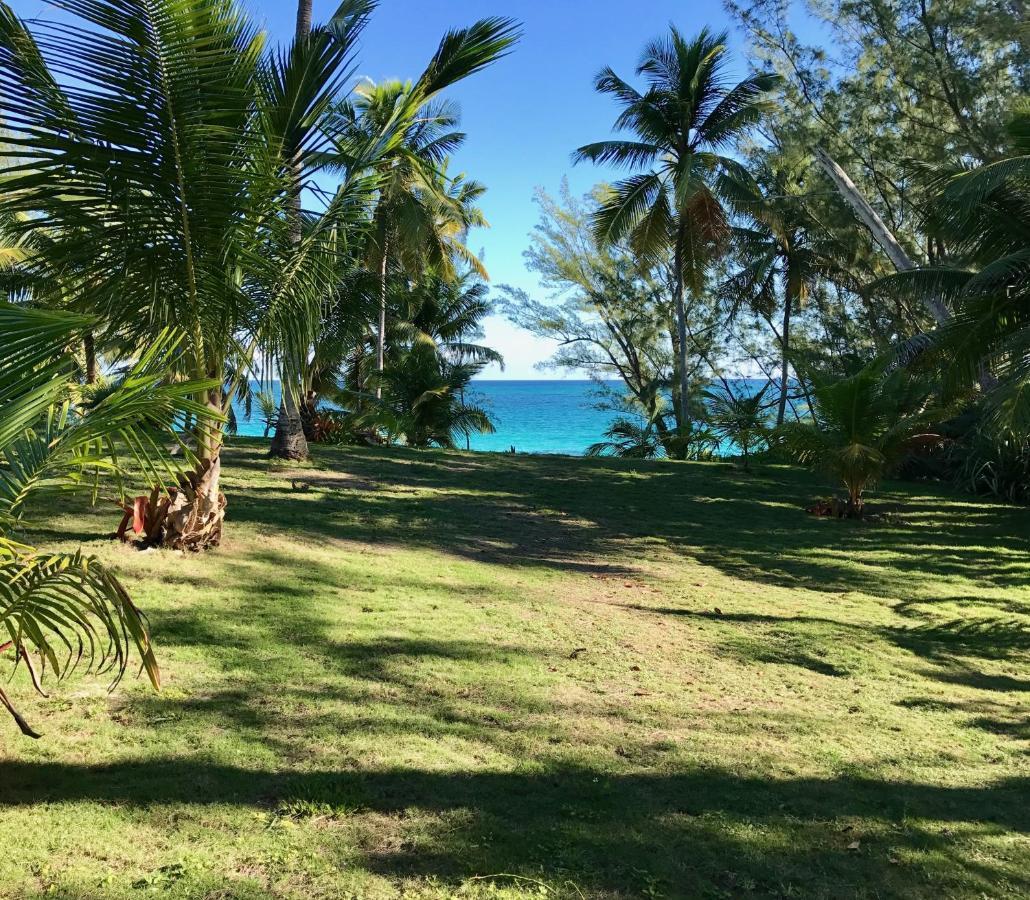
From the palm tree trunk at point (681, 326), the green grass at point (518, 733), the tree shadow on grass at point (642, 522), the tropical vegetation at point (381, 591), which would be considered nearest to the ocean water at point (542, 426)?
the palm tree trunk at point (681, 326)

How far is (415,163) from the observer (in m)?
6.73

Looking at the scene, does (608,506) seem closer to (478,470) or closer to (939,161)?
(478,470)

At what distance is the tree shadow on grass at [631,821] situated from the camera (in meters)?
2.72

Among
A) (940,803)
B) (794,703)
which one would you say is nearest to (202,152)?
(794,703)

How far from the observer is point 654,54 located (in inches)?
751

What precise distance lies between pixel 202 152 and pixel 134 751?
11.6ft

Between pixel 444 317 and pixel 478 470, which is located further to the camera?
pixel 444 317

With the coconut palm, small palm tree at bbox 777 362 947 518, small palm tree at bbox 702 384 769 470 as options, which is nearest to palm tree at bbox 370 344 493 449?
the coconut palm

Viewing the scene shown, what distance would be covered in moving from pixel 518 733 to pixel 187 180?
3.96m

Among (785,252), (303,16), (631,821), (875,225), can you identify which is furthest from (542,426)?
(631,821)

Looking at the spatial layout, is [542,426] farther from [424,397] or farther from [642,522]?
[642,522]

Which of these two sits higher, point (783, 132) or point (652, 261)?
point (783, 132)

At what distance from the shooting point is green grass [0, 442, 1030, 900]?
270cm

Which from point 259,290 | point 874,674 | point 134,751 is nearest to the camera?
point 134,751
